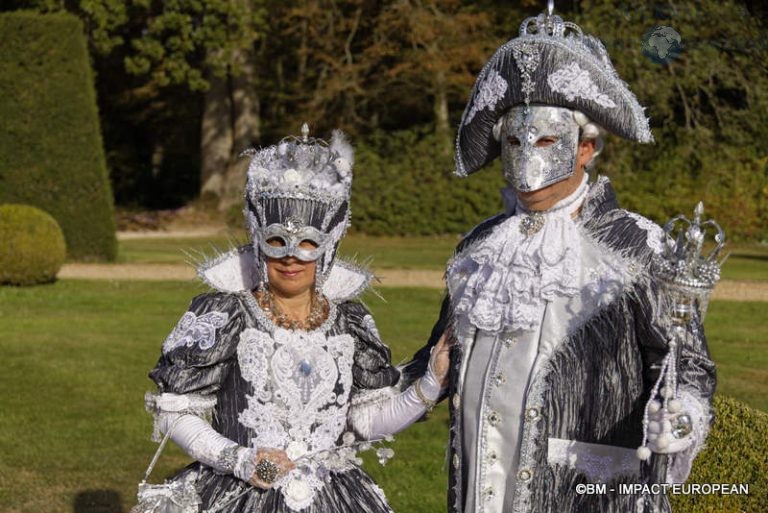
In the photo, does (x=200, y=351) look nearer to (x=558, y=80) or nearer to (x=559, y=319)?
(x=559, y=319)

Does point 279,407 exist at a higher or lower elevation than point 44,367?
higher

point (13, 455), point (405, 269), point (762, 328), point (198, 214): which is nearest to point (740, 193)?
point (405, 269)

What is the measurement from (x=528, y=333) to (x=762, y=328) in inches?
368

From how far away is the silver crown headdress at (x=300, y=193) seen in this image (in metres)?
3.73

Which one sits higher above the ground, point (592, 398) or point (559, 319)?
point (559, 319)

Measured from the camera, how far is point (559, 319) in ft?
11.1

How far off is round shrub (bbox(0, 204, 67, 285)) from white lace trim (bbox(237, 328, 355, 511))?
1176cm

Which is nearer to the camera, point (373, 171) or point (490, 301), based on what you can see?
point (490, 301)

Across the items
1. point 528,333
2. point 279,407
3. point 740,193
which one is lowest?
point 740,193

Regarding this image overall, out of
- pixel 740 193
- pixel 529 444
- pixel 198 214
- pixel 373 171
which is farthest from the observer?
pixel 198 214

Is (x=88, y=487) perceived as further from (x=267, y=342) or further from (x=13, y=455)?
(x=267, y=342)

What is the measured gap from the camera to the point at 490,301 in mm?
3461

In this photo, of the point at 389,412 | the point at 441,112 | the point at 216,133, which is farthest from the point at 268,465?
the point at 216,133

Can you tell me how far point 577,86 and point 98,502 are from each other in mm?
4277
